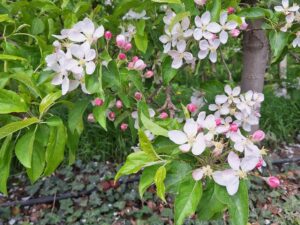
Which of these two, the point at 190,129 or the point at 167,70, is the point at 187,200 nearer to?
the point at 190,129

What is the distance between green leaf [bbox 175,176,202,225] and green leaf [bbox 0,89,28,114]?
1.29 ft

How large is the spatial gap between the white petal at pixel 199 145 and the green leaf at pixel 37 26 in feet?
2.19

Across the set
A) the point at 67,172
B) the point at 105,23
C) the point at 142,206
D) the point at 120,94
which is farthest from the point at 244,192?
the point at 67,172

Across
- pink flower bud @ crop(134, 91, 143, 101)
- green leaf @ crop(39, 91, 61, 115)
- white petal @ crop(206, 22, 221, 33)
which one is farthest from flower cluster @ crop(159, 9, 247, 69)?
green leaf @ crop(39, 91, 61, 115)

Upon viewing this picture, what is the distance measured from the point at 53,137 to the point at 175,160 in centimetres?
30

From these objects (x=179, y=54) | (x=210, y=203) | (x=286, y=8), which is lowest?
(x=210, y=203)

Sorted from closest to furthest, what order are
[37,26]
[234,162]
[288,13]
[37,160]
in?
1. [234,162]
2. [37,160]
3. [288,13]
4. [37,26]

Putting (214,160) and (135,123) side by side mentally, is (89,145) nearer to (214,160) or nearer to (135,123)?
(135,123)

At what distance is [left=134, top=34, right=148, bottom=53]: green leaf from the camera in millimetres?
1306

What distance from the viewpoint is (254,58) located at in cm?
174

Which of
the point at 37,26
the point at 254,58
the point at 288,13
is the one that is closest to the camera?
the point at 288,13

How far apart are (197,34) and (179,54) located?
10 centimetres

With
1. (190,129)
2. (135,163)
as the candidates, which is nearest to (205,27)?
(190,129)

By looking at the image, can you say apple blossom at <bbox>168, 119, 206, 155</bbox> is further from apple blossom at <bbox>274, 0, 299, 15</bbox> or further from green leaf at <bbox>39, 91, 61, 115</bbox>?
apple blossom at <bbox>274, 0, 299, 15</bbox>
